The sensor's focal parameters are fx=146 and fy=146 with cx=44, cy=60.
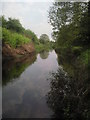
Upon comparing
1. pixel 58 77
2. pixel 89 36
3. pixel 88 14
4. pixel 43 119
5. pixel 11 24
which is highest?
pixel 11 24

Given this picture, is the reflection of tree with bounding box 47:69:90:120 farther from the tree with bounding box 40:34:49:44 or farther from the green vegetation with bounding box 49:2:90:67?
the tree with bounding box 40:34:49:44

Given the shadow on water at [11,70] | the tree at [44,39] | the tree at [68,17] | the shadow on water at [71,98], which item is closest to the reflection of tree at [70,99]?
the shadow on water at [71,98]

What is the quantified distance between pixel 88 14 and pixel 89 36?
221 centimetres

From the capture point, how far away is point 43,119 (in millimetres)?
5727

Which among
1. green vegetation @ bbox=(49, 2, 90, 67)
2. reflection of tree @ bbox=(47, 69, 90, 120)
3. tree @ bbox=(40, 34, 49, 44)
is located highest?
tree @ bbox=(40, 34, 49, 44)

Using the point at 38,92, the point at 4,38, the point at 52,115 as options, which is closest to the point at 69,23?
the point at 38,92

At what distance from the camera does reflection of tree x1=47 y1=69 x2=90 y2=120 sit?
488cm

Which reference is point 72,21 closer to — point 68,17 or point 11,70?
point 68,17

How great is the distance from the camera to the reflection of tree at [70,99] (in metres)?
4.88

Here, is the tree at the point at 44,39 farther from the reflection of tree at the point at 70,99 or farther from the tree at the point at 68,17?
Answer: the reflection of tree at the point at 70,99

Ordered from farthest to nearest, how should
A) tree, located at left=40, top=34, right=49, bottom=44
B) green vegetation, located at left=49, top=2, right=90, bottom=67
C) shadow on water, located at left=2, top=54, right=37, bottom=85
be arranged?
tree, located at left=40, top=34, right=49, bottom=44
green vegetation, located at left=49, top=2, right=90, bottom=67
shadow on water, located at left=2, top=54, right=37, bottom=85

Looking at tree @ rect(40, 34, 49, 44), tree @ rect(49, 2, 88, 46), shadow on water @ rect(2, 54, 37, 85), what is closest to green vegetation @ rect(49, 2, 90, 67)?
tree @ rect(49, 2, 88, 46)

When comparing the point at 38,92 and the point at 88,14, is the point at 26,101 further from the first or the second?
the point at 88,14

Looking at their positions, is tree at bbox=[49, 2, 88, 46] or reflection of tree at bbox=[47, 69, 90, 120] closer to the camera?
reflection of tree at bbox=[47, 69, 90, 120]
